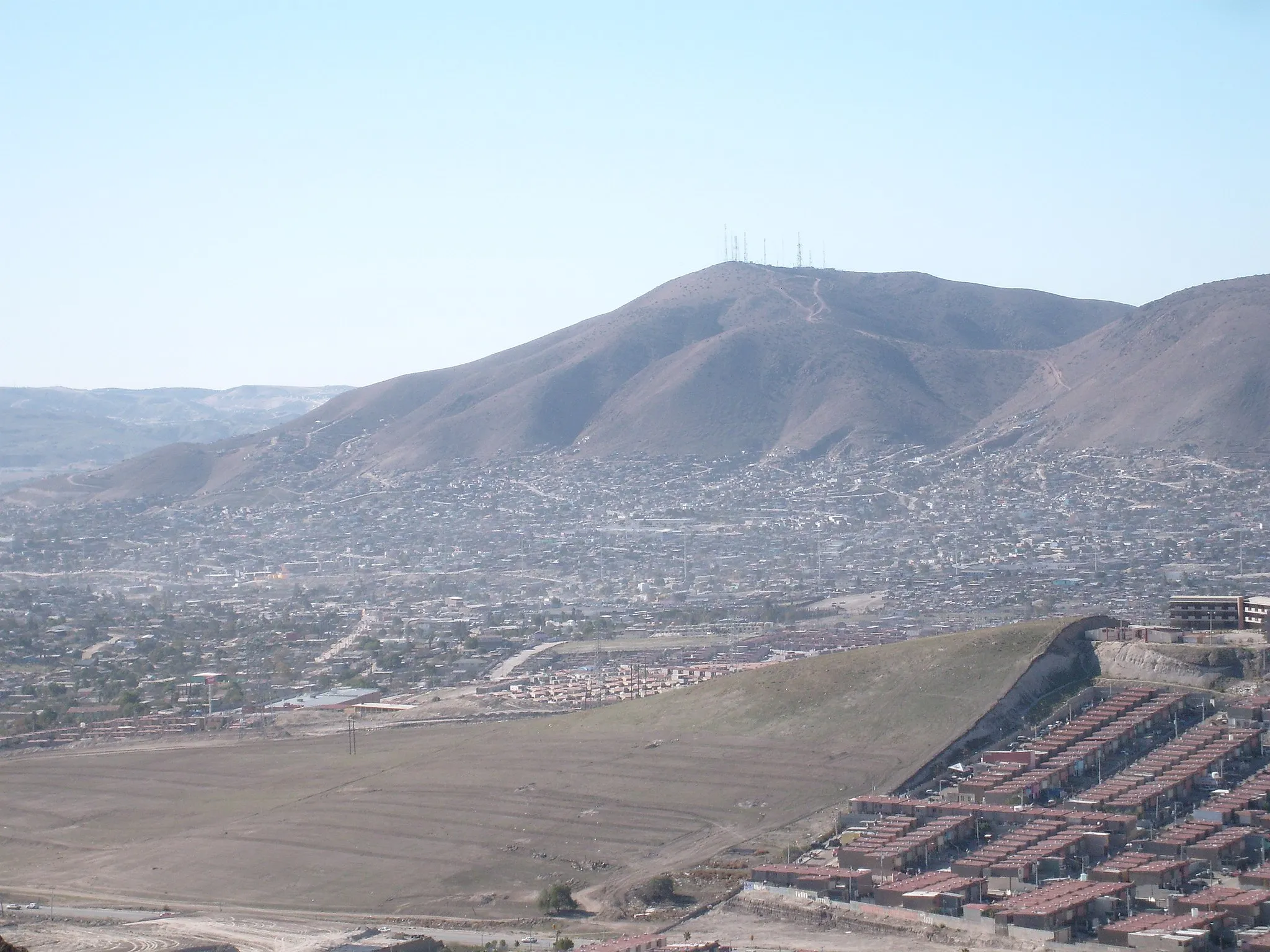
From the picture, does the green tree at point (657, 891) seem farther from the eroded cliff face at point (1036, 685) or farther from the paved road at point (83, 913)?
the paved road at point (83, 913)

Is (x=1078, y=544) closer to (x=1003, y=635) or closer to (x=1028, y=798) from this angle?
(x=1003, y=635)

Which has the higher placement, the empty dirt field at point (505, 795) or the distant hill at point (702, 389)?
the distant hill at point (702, 389)

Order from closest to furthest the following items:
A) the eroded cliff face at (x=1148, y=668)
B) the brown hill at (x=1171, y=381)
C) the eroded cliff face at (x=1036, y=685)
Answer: the eroded cliff face at (x=1036, y=685)
the eroded cliff face at (x=1148, y=668)
the brown hill at (x=1171, y=381)

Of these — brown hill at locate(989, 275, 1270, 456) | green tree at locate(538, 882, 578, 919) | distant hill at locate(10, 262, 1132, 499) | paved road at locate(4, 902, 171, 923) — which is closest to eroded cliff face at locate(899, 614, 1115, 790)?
green tree at locate(538, 882, 578, 919)

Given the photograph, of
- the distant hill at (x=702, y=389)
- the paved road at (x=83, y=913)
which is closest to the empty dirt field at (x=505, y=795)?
the paved road at (x=83, y=913)

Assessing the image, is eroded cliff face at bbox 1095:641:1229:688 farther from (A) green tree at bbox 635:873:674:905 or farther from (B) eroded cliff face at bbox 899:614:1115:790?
(A) green tree at bbox 635:873:674:905
